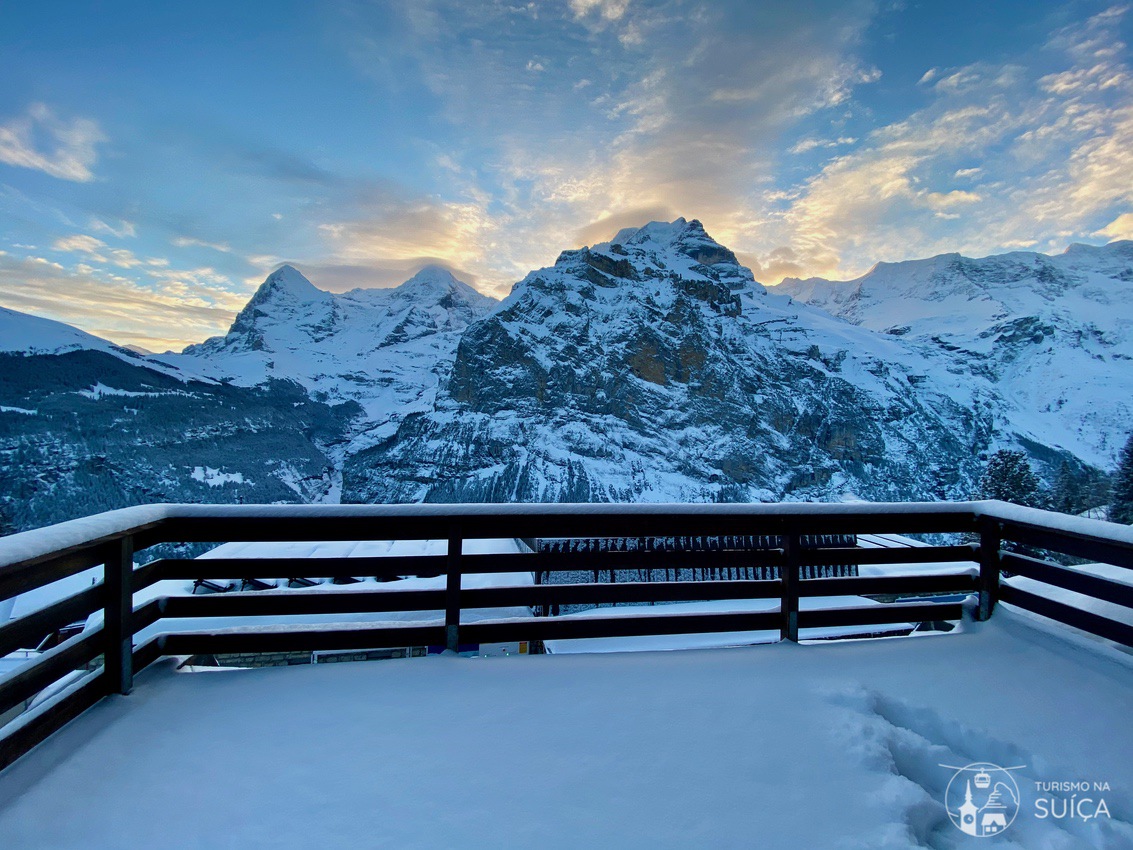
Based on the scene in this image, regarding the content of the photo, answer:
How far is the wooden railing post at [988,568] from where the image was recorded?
3.84 m

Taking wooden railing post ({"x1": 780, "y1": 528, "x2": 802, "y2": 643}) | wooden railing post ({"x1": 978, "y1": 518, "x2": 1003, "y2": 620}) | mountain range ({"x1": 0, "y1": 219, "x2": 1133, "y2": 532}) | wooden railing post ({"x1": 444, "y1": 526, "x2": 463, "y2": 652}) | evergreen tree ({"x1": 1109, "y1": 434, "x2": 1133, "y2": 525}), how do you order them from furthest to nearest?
mountain range ({"x1": 0, "y1": 219, "x2": 1133, "y2": 532})
evergreen tree ({"x1": 1109, "y1": 434, "x2": 1133, "y2": 525})
wooden railing post ({"x1": 978, "y1": 518, "x2": 1003, "y2": 620})
wooden railing post ({"x1": 780, "y1": 528, "x2": 802, "y2": 643})
wooden railing post ({"x1": 444, "y1": 526, "x2": 463, "y2": 652})

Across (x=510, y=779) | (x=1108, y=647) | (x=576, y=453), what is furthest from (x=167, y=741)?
(x=576, y=453)

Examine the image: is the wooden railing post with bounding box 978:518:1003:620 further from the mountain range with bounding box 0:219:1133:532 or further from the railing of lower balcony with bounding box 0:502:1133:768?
the mountain range with bounding box 0:219:1133:532

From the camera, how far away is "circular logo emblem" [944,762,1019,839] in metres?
2.05

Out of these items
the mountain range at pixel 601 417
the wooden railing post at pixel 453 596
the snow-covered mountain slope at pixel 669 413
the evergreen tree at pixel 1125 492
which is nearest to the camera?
the wooden railing post at pixel 453 596

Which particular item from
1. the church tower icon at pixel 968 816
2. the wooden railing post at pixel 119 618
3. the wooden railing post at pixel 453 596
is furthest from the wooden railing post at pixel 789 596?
the wooden railing post at pixel 119 618

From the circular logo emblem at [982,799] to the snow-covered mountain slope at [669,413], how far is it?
126 metres

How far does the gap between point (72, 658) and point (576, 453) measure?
5786 inches

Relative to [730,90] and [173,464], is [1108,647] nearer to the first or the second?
[730,90]

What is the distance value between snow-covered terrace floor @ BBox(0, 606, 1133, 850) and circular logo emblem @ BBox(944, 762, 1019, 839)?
2.0 inches

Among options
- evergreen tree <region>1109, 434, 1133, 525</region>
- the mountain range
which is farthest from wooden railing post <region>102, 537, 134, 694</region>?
the mountain range

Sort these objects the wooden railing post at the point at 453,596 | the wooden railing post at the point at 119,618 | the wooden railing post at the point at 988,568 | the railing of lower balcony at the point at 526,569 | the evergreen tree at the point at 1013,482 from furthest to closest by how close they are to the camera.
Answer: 1. the evergreen tree at the point at 1013,482
2. the wooden railing post at the point at 988,568
3. the wooden railing post at the point at 453,596
4. the railing of lower balcony at the point at 526,569
5. the wooden railing post at the point at 119,618

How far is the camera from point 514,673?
3.20m

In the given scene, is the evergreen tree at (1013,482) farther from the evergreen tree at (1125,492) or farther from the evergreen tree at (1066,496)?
the evergreen tree at (1125,492)
